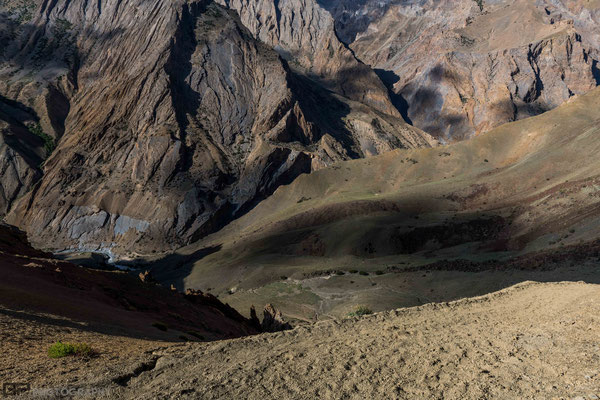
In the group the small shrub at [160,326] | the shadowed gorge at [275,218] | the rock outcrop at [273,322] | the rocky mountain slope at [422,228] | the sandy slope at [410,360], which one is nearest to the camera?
the sandy slope at [410,360]

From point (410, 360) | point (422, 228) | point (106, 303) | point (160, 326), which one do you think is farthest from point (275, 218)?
point (410, 360)

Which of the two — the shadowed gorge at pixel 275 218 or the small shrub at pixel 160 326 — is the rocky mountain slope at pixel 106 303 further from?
the shadowed gorge at pixel 275 218

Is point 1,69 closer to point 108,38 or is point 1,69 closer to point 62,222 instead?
Answer: point 108,38

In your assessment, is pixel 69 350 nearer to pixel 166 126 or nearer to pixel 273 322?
pixel 273 322

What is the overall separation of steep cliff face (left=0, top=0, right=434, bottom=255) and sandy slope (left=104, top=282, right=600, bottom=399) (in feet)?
316

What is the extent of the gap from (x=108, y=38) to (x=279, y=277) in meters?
141

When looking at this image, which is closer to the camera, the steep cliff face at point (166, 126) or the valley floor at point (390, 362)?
the valley floor at point (390, 362)

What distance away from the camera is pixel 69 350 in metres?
10.0

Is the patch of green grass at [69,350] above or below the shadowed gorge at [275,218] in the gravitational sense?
above

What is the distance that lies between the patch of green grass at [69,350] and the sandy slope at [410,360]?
6.52 ft

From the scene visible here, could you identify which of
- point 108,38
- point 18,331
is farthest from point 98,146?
point 18,331

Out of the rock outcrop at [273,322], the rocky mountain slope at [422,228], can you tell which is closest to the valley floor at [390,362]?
the rock outcrop at [273,322]

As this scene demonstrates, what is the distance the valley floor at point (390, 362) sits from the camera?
795cm

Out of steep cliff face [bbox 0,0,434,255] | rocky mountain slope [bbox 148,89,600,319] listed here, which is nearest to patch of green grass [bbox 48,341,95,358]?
rocky mountain slope [bbox 148,89,600,319]
